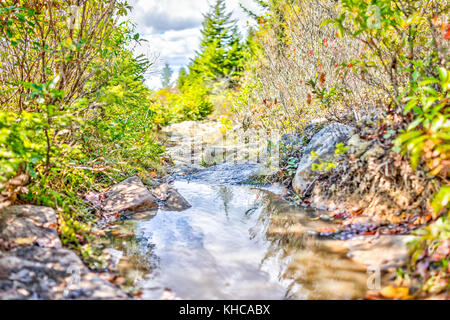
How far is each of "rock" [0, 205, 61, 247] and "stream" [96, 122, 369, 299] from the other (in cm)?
60


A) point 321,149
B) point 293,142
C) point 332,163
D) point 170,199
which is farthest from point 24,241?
point 293,142

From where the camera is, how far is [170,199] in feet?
14.8

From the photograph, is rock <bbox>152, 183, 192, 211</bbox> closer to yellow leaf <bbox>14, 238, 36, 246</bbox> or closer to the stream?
the stream

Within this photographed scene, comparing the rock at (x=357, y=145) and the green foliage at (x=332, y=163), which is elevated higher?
the rock at (x=357, y=145)

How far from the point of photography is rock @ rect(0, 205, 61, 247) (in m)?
2.36

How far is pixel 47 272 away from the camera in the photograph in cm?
208

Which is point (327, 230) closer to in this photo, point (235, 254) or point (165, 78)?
point (235, 254)

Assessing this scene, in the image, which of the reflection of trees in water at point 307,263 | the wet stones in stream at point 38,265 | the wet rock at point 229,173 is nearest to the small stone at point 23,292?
the wet stones in stream at point 38,265

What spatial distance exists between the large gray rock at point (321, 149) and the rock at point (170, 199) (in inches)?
70.7

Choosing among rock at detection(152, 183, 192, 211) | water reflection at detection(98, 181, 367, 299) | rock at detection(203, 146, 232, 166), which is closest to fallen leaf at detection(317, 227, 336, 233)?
water reflection at detection(98, 181, 367, 299)

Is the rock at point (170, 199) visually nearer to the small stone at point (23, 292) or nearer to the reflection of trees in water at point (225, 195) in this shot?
the reflection of trees in water at point (225, 195)

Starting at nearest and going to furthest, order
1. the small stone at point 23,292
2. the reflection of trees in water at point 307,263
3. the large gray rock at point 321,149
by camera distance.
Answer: the small stone at point 23,292, the reflection of trees in water at point 307,263, the large gray rock at point 321,149

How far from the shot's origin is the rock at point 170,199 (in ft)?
14.1

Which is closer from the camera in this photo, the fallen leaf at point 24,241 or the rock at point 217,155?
the fallen leaf at point 24,241
